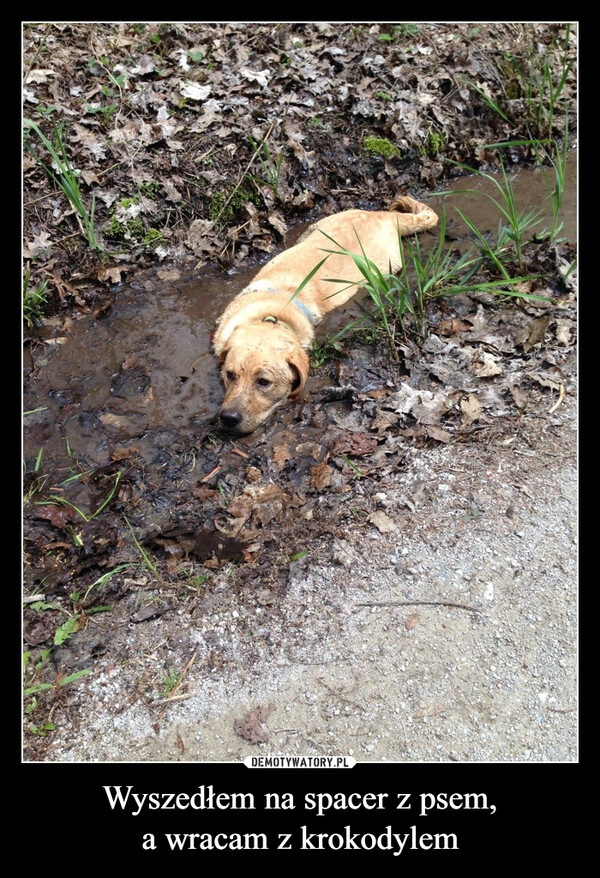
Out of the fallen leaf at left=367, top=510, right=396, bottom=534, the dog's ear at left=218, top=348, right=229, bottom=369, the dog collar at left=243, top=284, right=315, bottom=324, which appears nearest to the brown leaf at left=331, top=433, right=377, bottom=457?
the fallen leaf at left=367, top=510, right=396, bottom=534

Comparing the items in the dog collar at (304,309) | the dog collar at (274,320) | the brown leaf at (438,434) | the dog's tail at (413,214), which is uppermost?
the dog's tail at (413,214)

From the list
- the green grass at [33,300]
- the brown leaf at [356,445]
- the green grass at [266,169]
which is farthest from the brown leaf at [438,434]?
the green grass at [33,300]

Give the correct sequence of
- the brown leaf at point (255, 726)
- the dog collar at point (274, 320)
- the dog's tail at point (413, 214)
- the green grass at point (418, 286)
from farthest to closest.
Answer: the dog's tail at point (413, 214) < the dog collar at point (274, 320) < the green grass at point (418, 286) < the brown leaf at point (255, 726)

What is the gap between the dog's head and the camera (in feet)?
13.2

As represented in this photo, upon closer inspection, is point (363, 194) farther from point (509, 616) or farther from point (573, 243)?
point (509, 616)

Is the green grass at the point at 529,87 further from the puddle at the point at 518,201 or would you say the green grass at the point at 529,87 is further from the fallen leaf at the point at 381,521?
the fallen leaf at the point at 381,521

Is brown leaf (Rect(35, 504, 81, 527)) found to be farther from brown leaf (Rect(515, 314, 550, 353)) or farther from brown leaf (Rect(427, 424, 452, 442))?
brown leaf (Rect(515, 314, 550, 353))

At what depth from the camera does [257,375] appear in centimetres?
414

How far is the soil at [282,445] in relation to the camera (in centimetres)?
274

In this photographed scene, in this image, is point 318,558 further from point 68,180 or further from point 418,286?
point 68,180

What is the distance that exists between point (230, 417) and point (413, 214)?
10.9 feet

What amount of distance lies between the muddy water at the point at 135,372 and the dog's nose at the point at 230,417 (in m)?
0.37

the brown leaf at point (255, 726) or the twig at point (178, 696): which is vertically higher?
the twig at point (178, 696)

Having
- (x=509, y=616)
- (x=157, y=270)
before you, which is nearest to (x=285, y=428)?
(x=509, y=616)
